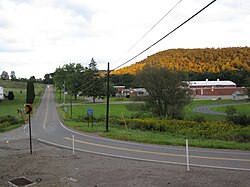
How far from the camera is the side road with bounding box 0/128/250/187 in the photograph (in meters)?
8.89

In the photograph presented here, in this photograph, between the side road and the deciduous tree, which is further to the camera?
the deciduous tree

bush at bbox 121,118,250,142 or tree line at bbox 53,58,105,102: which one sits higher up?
tree line at bbox 53,58,105,102

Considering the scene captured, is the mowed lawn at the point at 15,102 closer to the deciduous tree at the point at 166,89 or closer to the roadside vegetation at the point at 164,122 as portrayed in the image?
the roadside vegetation at the point at 164,122

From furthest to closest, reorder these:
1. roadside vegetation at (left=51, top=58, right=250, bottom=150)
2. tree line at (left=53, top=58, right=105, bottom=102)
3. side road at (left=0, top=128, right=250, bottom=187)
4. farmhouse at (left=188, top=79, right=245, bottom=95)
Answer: farmhouse at (left=188, top=79, right=245, bottom=95) < tree line at (left=53, top=58, right=105, bottom=102) < roadside vegetation at (left=51, top=58, right=250, bottom=150) < side road at (left=0, top=128, right=250, bottom=187)

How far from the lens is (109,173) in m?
10.4

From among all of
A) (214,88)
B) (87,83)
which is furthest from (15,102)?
(214,88)

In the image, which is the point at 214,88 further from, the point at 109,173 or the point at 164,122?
the point at 109,173

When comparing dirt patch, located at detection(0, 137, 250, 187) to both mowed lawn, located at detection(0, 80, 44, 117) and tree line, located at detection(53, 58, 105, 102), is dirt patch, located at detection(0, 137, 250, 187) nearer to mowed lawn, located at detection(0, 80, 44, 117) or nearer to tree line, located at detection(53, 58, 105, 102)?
mowed lawn, located at detection(0, 80, 44, 117)

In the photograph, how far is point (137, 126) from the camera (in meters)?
31.8

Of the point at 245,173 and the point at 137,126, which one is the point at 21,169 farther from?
the point at 137,126

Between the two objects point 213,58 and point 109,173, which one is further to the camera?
point 213,58

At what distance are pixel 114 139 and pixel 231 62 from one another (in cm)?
13028

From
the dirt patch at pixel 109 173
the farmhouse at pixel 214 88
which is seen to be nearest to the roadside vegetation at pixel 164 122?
the dirt patch at pixel 109 173

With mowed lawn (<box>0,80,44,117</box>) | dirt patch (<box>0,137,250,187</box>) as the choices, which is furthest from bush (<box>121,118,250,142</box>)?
mowed lawn (<box>0,80,44,117</box>)
